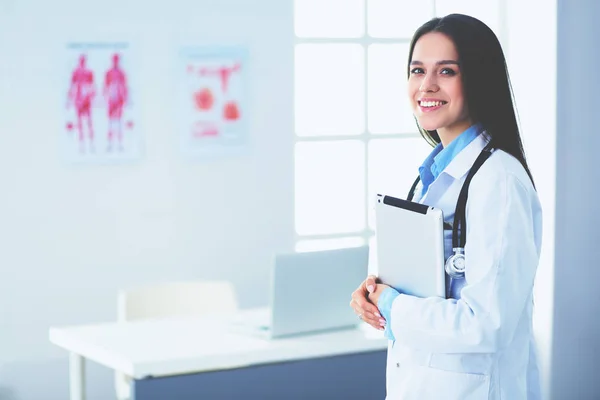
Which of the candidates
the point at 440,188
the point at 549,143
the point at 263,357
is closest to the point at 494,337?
the point at 440,188

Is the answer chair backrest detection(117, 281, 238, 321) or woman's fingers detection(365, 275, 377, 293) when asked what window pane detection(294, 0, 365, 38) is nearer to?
chair backrest detection(117, 281, 238, 321)

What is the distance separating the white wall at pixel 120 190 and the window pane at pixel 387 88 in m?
0.51

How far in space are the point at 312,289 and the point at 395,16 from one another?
2458mm

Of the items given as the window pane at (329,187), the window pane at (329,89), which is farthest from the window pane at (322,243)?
the window pane at (329,89)

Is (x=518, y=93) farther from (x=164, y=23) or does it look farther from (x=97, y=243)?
(x=97, y=243)

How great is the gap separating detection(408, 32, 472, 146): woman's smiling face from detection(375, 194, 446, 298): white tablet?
19cm

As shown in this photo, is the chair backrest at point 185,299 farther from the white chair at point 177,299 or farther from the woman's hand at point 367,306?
the woman's hand at point 367,306

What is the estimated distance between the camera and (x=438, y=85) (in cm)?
193

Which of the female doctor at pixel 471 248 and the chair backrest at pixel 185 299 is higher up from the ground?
the female doctor at pixel 471 248

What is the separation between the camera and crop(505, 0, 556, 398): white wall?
4.80 m

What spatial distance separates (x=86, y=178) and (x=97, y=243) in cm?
32

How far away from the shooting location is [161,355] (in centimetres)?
307

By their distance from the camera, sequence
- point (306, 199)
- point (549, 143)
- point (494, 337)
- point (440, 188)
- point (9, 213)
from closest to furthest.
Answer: point (494, 337), point (440, 188), point (9, 213), point (549, 143), point (306, 199)

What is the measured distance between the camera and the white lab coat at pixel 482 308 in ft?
5.82
